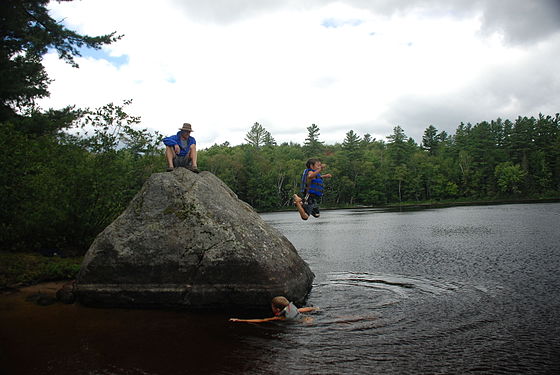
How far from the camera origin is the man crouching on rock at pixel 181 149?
12.9m

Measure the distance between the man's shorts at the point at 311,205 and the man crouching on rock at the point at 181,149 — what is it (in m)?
3.83

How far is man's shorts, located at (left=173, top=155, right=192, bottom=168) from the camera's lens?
43.7ft

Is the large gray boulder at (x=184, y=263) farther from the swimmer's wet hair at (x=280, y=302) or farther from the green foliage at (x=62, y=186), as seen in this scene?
the green foliage at (x=62, y=186)

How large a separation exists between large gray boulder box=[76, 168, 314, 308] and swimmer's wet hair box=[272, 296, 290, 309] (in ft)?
1.79

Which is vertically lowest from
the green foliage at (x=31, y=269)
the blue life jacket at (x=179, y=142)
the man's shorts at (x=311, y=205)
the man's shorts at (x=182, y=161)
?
the green foliage at (x=31, y=269)

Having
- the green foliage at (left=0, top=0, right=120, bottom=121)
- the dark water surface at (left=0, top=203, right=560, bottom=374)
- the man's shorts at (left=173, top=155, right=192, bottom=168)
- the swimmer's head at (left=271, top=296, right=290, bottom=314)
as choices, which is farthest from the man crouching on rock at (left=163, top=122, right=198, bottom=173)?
the green foliage at (left=0, top=0, right=120, bottom=121)

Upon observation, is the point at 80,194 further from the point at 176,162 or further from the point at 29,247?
the point at 176,162

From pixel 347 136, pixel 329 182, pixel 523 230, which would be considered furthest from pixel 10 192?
pixel 347 136

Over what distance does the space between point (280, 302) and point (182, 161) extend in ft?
19.9

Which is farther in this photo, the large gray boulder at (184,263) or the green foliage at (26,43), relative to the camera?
the green foliage at (26,43)

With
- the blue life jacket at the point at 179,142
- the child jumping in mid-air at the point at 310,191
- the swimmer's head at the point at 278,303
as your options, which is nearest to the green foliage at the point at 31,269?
the blue life jacket at the point at 179,142

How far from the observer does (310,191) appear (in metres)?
13.0

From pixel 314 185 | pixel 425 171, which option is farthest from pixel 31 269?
pixel 425 171

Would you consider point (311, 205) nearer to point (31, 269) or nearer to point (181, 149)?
point (181, 149)
